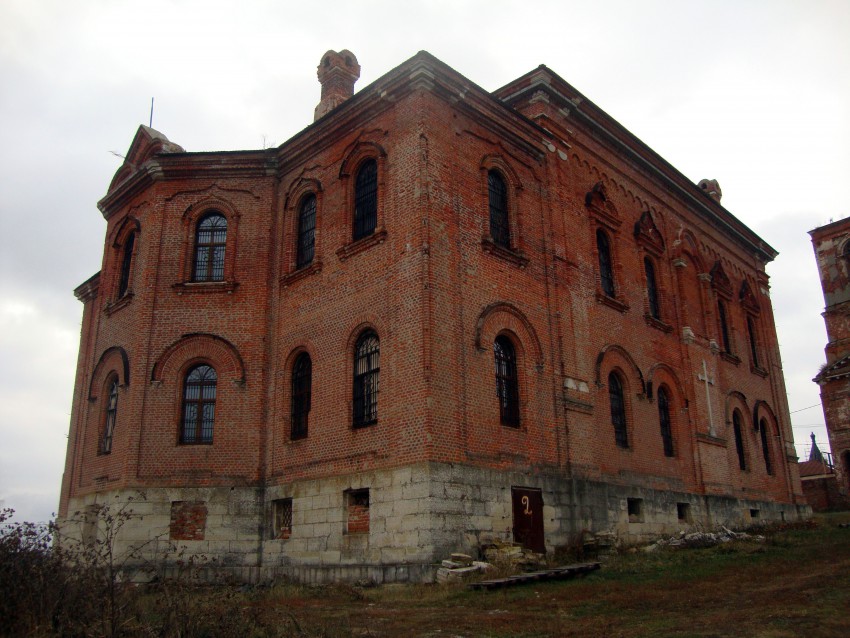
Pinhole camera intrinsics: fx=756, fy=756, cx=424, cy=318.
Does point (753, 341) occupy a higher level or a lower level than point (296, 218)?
lower

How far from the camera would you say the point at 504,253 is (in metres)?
16.5

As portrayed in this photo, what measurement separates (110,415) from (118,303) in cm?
281

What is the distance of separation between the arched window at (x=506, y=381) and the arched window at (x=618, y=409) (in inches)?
146

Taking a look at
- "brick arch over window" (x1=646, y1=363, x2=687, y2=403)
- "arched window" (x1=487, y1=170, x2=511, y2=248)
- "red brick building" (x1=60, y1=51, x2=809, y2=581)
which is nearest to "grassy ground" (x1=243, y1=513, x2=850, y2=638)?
"red brick building" (x1=60, y1=51, x2=809, y2=581)

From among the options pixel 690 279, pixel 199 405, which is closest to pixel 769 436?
pixel 690 279

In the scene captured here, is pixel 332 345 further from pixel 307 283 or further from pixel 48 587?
pixel 48 587

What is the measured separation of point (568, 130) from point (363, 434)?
33.3 feet

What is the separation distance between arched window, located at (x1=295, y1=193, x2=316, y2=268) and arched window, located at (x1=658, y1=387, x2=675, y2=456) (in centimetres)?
1035

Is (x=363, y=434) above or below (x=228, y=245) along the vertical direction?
below

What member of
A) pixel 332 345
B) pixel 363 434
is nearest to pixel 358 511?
pixel 363 434

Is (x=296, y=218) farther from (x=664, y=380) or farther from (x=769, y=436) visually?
(x=769, y=436)

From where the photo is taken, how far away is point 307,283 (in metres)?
17.5

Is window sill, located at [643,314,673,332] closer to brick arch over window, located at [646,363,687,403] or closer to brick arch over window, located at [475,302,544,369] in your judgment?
brick arch over window, located at [646,363,687,403]

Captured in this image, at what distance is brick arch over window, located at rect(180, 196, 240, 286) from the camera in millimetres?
18502
